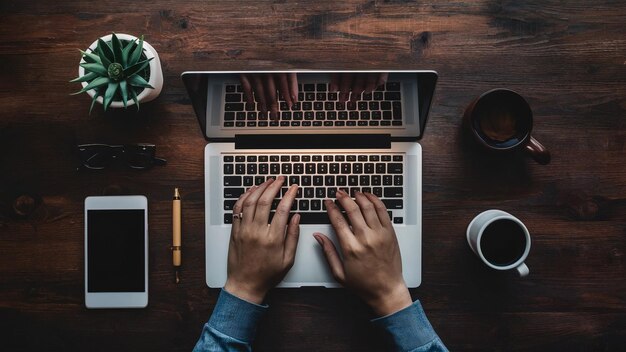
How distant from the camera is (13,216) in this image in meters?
1.00

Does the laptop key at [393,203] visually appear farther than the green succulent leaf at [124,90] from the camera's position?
Yes

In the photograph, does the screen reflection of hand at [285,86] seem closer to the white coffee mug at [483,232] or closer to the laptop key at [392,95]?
the laptop key at [392,95]

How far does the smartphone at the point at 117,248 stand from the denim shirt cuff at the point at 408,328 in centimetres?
53

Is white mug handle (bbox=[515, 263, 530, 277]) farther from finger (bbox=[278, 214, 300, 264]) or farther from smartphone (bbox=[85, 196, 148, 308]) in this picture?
smartphone (bbox=[85, 196, 148, 308])

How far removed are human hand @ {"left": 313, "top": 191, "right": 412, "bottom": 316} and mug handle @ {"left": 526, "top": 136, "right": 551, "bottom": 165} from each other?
0.31 m

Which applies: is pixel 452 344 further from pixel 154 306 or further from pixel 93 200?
pixel 93 200

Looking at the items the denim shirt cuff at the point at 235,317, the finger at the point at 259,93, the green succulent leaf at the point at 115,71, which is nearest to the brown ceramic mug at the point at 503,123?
the finger at the point at 259,93

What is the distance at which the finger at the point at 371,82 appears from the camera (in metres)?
0.86

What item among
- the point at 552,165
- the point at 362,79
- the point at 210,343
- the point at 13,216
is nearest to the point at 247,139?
the point at 362,79

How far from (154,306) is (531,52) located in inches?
39.8

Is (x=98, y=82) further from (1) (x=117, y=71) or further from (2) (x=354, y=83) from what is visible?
(2) (x=354, y=83)

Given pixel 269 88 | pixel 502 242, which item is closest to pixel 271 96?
pixel 269 88

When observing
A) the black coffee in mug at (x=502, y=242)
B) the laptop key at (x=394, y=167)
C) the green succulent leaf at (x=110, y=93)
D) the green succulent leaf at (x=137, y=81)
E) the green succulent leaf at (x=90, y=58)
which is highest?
the green succulent leaf at (x=90, y=58)

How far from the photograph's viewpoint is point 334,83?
88 cm
